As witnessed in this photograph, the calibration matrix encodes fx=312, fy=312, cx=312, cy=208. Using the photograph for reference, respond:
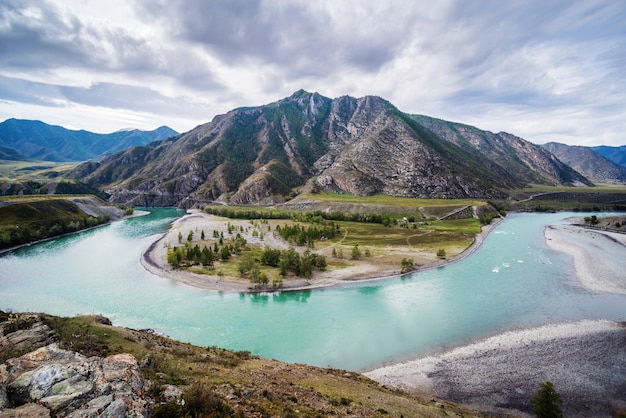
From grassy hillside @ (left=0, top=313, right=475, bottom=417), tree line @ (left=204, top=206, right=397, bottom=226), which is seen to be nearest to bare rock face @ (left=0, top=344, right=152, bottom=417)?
grassy hillside @ (left=0, top=313, right=475, bottom=417)

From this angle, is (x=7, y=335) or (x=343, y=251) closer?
(x=7, y=335)

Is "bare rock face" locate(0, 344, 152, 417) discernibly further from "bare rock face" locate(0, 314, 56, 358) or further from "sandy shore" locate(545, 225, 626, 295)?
"sandy shore" locate(545, 225, 626, 295)

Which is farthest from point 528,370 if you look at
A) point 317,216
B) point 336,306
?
point 317,216

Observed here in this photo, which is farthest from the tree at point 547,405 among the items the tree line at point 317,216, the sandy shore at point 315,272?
the tree line at point 317,216

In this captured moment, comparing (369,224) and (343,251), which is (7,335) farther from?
(369,224)

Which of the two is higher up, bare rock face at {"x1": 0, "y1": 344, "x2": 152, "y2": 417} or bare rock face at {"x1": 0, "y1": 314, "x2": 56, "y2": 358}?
bare rock face at {"x1": 0, "y1": 344, "x2": 152, "y2": 417}

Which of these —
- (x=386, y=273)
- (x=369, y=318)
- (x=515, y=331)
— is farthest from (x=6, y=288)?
(x=515, y=331)

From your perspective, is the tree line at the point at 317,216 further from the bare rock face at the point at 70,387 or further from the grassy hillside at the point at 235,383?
the bare rock face at the point at 70,387
